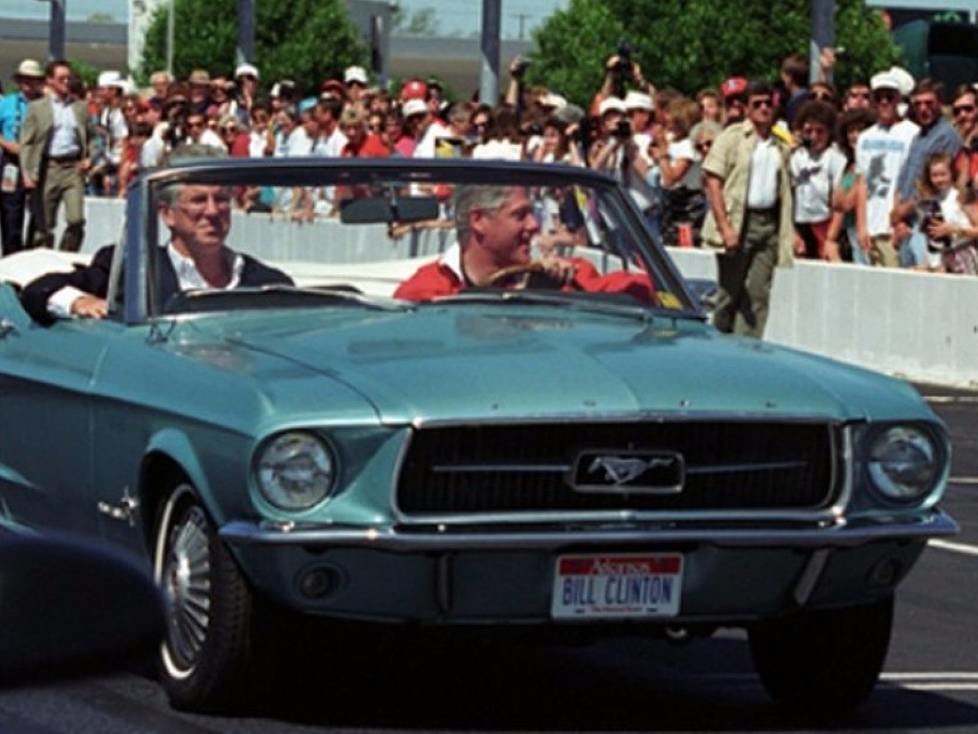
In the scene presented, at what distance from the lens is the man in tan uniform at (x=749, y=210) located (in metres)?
20.3

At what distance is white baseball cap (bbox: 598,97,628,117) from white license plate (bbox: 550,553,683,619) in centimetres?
1703

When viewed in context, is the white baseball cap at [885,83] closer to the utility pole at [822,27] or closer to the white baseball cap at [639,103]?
the white baseball cap at [639,103]

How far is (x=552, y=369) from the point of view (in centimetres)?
700

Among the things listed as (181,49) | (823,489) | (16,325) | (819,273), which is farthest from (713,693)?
(181,49)

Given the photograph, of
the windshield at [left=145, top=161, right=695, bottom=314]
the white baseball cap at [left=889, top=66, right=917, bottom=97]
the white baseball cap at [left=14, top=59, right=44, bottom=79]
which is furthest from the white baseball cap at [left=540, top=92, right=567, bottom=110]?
the windshield at [left=145, top=161, right=695, bottom=314]

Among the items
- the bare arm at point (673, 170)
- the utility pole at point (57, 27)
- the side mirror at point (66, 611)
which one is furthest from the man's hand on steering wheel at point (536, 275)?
the utility pole at point (57, 27)

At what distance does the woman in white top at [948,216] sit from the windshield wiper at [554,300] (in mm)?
12728

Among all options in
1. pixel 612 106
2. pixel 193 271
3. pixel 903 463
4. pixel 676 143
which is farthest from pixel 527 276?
pixel 676 143

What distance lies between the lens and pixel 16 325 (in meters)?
8.57

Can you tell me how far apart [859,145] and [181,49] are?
7341 centimetres

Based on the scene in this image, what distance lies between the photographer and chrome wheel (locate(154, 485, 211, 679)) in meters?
6.99

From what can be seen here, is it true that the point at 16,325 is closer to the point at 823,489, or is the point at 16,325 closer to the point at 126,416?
the point at 126,416

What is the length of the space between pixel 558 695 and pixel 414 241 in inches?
56.5

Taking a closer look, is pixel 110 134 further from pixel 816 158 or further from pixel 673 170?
pixel 816 158
